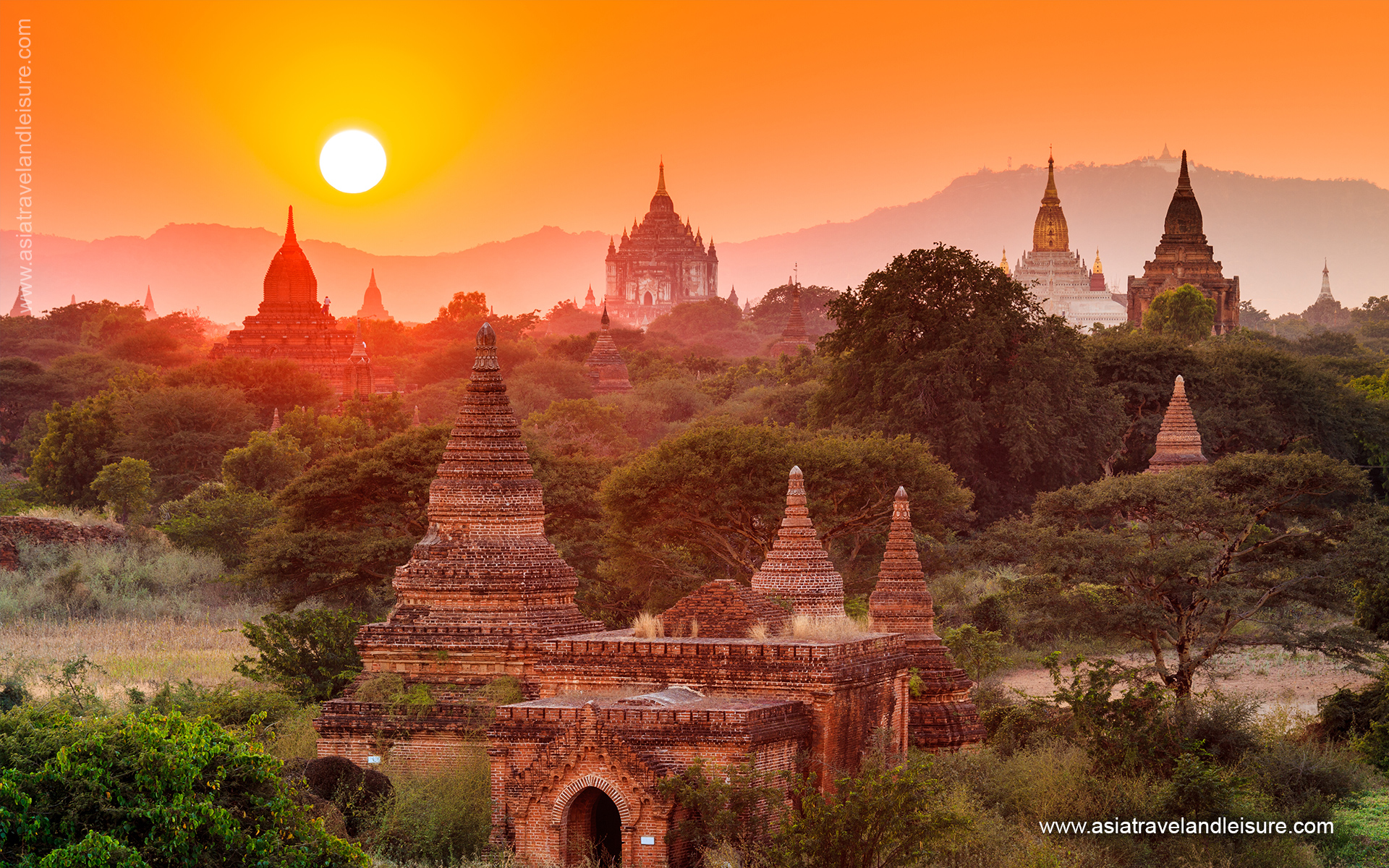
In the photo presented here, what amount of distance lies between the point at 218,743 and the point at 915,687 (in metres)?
11.4

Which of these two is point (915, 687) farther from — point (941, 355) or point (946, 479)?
point (941, 355)

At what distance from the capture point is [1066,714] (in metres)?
Result: 30.4

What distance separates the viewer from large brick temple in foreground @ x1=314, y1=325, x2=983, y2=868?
2144 cm

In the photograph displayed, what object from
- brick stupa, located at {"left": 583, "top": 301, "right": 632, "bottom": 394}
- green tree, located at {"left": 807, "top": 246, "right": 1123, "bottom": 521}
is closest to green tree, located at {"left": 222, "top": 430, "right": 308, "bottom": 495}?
green tree, located at {"left": 807, "top": 246, "right": 1123, "bottom": 521}

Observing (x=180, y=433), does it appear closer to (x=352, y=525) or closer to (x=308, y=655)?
(x=352, y=525)

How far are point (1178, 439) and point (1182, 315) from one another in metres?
51.8

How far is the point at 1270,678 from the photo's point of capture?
1673 inches

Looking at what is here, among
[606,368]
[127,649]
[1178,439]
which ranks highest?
[606,368]

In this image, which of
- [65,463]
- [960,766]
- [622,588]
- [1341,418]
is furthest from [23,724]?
[1341,418]

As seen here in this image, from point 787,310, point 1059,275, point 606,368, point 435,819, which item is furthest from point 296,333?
point 1059,275

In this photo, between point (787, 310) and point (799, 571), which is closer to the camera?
point (799, 571)

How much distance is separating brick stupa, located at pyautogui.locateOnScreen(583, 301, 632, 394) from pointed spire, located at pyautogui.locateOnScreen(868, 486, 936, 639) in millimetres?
85118

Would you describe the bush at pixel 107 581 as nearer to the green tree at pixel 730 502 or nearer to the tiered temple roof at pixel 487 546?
the green tree at pixel 730 502

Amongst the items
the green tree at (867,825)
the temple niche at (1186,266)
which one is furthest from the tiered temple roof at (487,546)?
the temple niche at (1186,266)
